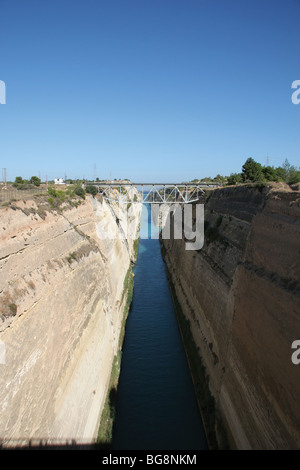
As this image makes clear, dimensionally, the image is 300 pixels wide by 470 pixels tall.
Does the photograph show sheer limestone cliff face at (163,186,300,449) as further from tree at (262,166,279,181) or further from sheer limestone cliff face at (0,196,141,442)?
tree at (262,166,279,181)

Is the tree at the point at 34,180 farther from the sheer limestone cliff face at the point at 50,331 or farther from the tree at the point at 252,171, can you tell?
the tree at the point at 252,171

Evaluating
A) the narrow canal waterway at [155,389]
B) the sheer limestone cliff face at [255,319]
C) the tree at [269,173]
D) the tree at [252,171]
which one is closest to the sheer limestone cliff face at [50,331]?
the narrow canal waterway at [155,389]

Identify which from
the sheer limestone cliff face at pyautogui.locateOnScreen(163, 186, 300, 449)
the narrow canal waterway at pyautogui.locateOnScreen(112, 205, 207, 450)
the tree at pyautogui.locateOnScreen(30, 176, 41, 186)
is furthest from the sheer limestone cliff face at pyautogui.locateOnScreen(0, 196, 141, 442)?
the tree at pyautogui.locateOnScreen(30, 176, 41, 186)

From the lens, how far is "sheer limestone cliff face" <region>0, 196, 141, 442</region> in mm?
6223

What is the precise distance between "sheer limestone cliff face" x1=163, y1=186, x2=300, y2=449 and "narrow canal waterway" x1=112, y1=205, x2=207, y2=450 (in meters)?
1.23

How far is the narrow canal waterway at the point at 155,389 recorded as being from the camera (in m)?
9.09

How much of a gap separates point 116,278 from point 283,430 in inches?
458

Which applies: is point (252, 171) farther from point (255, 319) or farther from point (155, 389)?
point (155, 389)

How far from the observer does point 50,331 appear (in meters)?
7.82

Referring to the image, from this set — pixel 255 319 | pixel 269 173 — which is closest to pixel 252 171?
pixel 269 173

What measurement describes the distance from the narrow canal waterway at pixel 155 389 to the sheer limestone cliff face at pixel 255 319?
1230 mm
